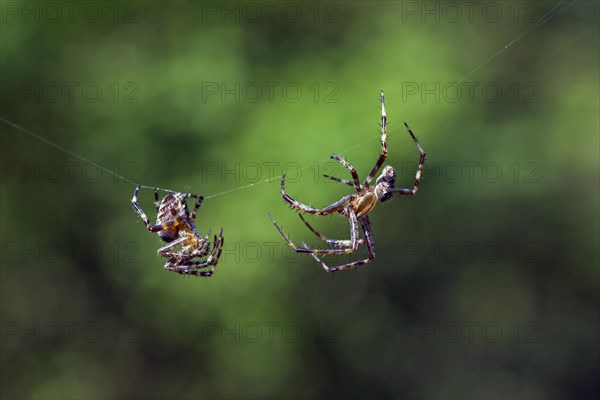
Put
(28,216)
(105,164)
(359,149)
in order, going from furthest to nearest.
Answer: (28,216) → (105,164) → (359,149)

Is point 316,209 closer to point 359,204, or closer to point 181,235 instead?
point 359,204

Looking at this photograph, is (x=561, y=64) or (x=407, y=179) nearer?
(x=407, y=179)

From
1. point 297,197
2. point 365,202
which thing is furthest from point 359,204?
point 297,197

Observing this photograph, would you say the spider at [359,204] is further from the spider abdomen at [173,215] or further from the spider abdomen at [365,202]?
the spider abdomen at [173,215]

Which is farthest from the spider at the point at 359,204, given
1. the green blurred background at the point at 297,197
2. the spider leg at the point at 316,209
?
the green blurred background at the point at 297,197

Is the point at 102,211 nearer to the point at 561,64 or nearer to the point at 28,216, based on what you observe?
the point at 28,216

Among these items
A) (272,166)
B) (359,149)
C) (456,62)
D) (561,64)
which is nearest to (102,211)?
(272,166)

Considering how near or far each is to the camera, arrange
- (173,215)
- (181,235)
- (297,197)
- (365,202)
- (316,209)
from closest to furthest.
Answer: (316,209)
(365,202)
(173,215)
(181,235)
(297,197)

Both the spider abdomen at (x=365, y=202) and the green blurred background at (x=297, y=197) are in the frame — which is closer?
the spider abdomen at (x=365, y=202)
